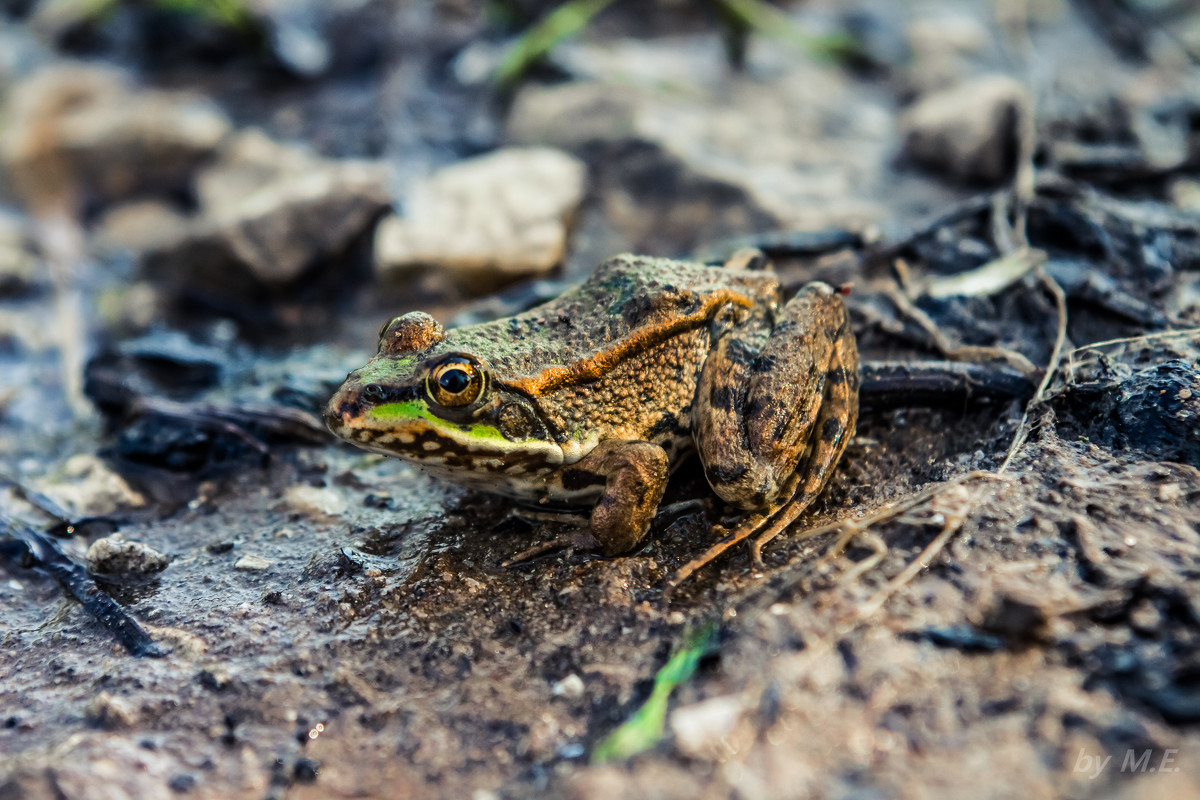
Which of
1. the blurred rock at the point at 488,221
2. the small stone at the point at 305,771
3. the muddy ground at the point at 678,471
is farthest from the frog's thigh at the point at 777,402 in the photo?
the blurred rock at the point at 488,221

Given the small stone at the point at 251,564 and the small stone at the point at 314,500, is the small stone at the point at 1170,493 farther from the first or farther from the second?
the small stone at the point at 251,564

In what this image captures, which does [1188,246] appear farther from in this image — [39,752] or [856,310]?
[39,752]

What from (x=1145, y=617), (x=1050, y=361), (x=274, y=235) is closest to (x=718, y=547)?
(x=1145, y=617)

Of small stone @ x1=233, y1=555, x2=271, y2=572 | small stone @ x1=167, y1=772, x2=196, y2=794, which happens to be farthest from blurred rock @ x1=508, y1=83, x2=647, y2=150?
small stone @ x1=167, y1=772, x2=196, y2=794

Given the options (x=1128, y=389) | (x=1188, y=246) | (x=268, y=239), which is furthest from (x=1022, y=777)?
(x=268, y=239)

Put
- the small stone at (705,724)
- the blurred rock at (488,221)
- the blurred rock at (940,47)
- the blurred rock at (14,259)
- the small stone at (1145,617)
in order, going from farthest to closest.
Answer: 1. the blurred rock at (940,47)
2. the blurred rock at (14,259)
3. the blurred rock at (488,221)
4. the small stone at (1145,617)
5. the small stone at (705,724)

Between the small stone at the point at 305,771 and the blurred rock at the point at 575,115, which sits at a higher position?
the blurred rock at the point at 575,115

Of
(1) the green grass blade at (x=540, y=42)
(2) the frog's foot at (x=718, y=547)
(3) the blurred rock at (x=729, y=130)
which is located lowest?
(2) the frog's foot at (x=718, y=547)

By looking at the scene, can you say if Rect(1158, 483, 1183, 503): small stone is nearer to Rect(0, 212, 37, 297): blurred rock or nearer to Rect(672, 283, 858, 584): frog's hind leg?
Rect(672, 283, 858, 584): frog's hind leg
